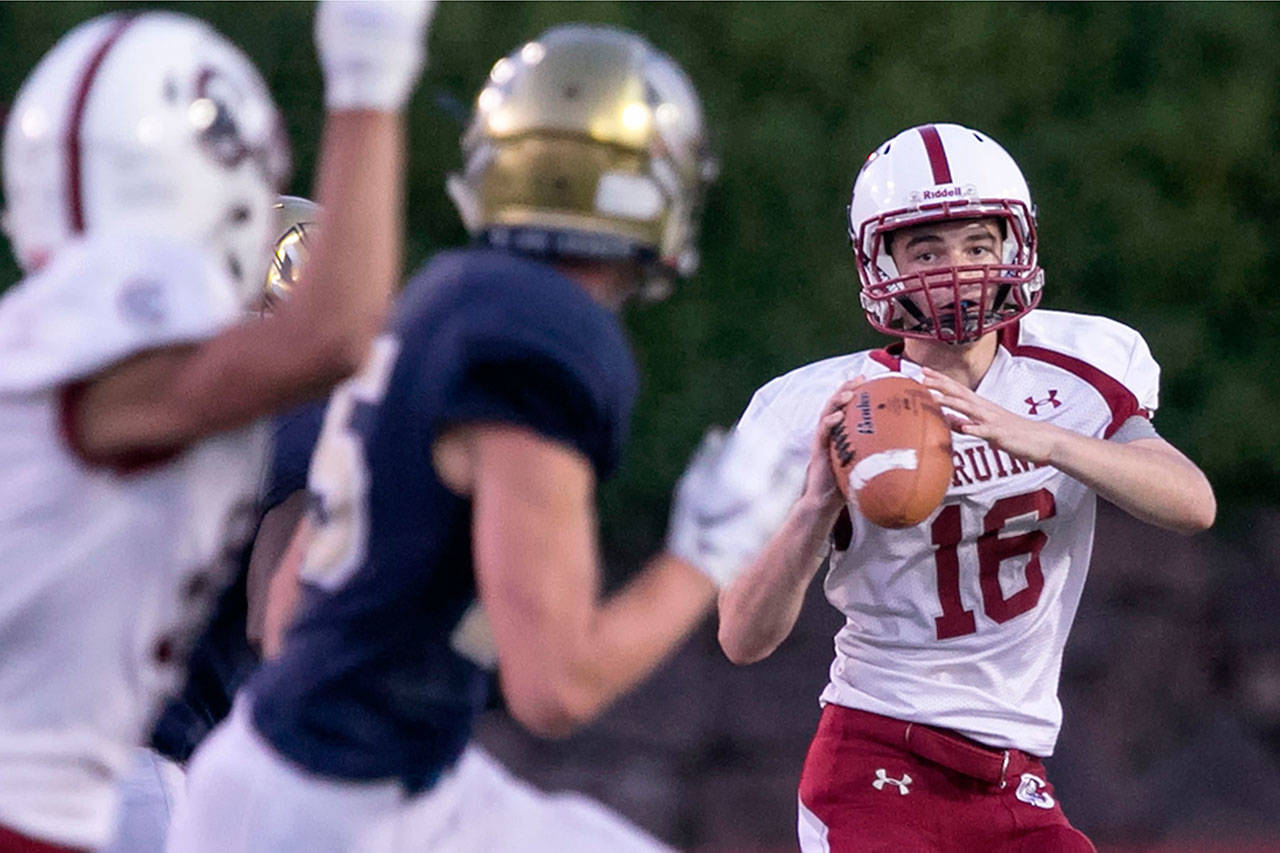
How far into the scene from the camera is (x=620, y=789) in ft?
23.7

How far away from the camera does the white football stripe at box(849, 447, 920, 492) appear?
2.95m

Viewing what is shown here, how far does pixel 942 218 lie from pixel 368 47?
169cm

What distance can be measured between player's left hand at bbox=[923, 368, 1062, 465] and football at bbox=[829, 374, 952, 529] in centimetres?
5

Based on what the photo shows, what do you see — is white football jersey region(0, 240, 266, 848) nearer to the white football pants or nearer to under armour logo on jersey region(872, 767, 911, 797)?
the white football pants

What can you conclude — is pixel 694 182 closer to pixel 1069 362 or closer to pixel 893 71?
pixel 1069 362

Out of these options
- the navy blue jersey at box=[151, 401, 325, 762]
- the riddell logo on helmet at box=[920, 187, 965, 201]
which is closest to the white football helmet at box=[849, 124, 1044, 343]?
the riddell logo on helmet at box=[920, 187, 965, 201]

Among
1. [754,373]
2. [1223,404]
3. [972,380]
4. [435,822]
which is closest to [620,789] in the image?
[754,373]

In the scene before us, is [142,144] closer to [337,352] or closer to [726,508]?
[337,352]

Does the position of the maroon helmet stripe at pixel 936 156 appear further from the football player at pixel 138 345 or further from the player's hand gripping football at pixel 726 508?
the football player at pixel 138 345

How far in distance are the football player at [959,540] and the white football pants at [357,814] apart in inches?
43.7

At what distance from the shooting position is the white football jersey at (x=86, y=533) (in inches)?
78.7

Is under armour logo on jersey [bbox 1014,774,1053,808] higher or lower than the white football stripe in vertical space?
lower

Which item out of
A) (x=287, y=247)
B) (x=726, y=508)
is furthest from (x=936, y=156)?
(x=726, y=508)

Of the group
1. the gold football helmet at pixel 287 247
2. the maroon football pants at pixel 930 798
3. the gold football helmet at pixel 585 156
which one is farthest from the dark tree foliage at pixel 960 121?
the gold football helmet at pixel 585 156
